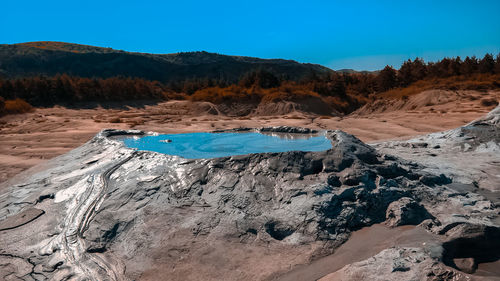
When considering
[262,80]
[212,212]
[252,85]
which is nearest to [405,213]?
[212,212]

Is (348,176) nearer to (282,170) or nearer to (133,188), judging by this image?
(282,170)

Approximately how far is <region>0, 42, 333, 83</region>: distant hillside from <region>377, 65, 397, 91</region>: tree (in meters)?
23.7

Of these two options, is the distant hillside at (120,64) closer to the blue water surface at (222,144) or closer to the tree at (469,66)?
the tree at (469,66)

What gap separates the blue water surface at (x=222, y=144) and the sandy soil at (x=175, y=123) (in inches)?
115

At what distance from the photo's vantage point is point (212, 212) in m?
2.93

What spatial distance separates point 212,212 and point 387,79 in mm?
21364

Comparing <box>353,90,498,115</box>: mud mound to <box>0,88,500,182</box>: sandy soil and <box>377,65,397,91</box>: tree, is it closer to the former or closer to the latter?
<box>0,88,500,182</box>: sandy soil

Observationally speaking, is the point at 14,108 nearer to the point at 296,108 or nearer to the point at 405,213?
the point at 296,108

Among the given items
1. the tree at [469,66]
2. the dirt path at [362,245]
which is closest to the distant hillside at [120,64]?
the tree at [469,66]

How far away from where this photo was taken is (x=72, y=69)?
51.4m

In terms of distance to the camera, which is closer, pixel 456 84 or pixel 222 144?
pixel 222 144

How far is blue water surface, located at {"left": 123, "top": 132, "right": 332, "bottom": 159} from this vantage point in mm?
4426

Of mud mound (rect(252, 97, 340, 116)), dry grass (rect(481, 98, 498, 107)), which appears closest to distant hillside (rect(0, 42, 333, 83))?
mud mound (rect(252, 97, 340, 116))

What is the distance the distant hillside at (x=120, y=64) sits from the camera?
159 ft
